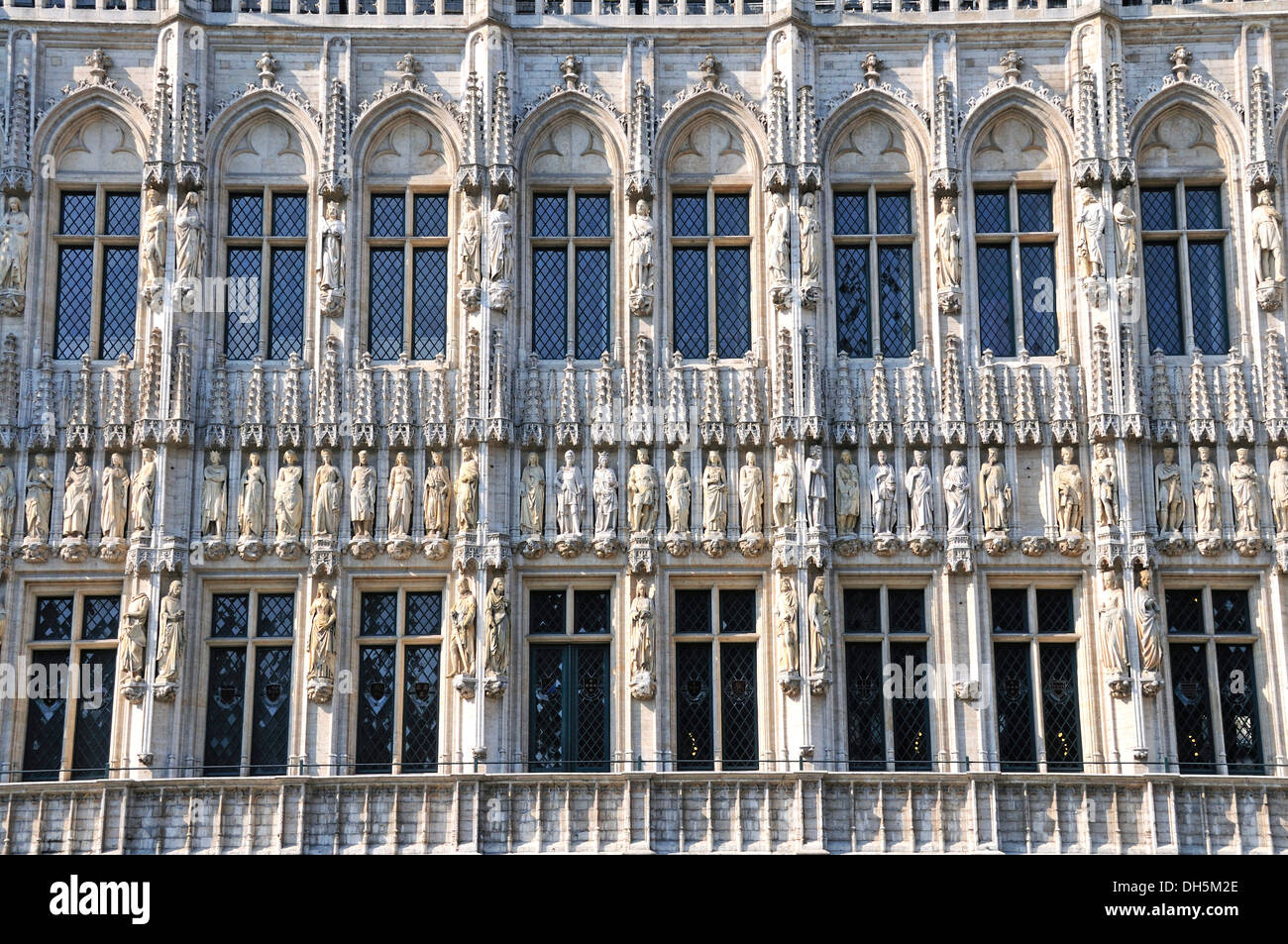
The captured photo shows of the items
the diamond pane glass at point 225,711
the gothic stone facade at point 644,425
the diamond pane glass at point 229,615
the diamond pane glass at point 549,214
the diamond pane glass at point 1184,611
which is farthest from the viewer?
the diamond pane glass at point 549,214

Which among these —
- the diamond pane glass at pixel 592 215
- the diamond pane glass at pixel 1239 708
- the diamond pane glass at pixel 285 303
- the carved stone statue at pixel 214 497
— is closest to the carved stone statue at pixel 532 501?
the carved stone statue at pixel 214 497

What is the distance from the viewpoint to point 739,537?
28.2m

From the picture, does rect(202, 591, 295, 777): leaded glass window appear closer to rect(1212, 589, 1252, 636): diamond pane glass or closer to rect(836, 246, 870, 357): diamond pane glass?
rect(836, 246, 870, 357): diamond pane glass

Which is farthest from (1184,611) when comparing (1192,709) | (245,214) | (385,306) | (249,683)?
(245,214)

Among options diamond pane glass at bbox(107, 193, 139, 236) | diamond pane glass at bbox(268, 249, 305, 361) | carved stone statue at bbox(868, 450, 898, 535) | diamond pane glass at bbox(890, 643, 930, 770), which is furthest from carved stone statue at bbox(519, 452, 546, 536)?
diamond pane glass at bbox(107, 193, 139, 236)

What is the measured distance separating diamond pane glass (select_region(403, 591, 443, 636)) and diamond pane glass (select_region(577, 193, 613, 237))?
232 inches

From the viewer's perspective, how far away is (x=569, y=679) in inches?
1113

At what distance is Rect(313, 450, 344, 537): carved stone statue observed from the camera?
28.3 metres

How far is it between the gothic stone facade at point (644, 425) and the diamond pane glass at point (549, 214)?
61mm

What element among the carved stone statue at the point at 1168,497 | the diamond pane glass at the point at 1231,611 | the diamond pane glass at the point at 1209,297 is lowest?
the diamond pane glass at the point at 1231,611

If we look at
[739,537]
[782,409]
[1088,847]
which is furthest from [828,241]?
[1088,847]

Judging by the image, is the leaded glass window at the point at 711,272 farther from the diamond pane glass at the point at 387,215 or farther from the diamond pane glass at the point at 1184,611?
the diamond pane glass at the point at 1184,611

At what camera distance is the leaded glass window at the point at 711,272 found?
29.5 meters

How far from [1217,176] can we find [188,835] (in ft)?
57.3
